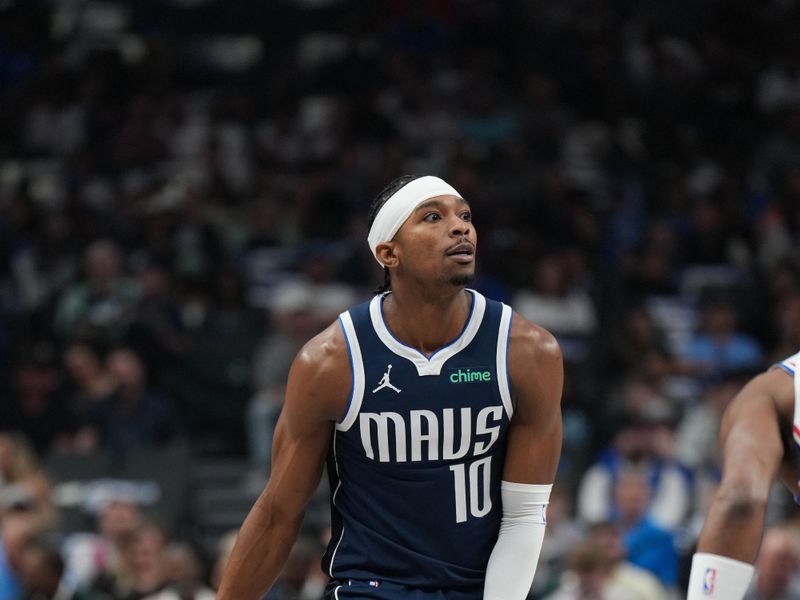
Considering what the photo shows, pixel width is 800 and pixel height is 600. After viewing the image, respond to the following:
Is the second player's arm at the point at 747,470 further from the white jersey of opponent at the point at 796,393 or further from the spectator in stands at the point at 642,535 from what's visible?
the spectator in stands at the point at 642,535

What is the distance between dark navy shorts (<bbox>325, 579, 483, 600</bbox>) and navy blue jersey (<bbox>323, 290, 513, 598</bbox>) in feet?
0.05

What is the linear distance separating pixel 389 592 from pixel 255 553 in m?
0.46

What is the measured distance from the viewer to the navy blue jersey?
4.73 m

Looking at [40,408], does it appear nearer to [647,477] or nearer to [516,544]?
[647,477]

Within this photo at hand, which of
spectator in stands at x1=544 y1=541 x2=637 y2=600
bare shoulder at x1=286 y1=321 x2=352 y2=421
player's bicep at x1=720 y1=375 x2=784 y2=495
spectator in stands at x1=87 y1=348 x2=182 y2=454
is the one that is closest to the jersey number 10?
bare shoulder at x1=286 y1=321 x2=352 y2=421

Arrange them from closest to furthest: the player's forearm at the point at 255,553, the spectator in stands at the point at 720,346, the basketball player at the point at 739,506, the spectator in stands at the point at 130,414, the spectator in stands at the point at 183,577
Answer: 1. the basketball player at the point at 739,506
2. the player's forearm at the point at 255,553
3. the spectator in stands at the point at 183,577
4. the spectator in stands at the point at 130,414
5. the spectator in stands at the point at 720,346

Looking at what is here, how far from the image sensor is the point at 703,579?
3.92 meters

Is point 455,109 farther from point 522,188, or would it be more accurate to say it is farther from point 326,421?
point 326,421

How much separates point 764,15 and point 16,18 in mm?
8038

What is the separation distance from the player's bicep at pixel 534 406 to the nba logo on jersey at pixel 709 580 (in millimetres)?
950

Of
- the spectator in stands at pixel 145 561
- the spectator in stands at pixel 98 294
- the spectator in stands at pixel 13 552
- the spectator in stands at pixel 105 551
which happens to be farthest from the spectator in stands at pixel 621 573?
the spectator in stands at pixel 98 294

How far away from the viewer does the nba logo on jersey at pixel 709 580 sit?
12.8 ft

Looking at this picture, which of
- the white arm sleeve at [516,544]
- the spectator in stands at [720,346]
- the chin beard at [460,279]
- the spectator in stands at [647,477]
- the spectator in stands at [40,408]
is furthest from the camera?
the spectator in stands at [720,346]

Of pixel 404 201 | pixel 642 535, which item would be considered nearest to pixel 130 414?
pixel 642 535
